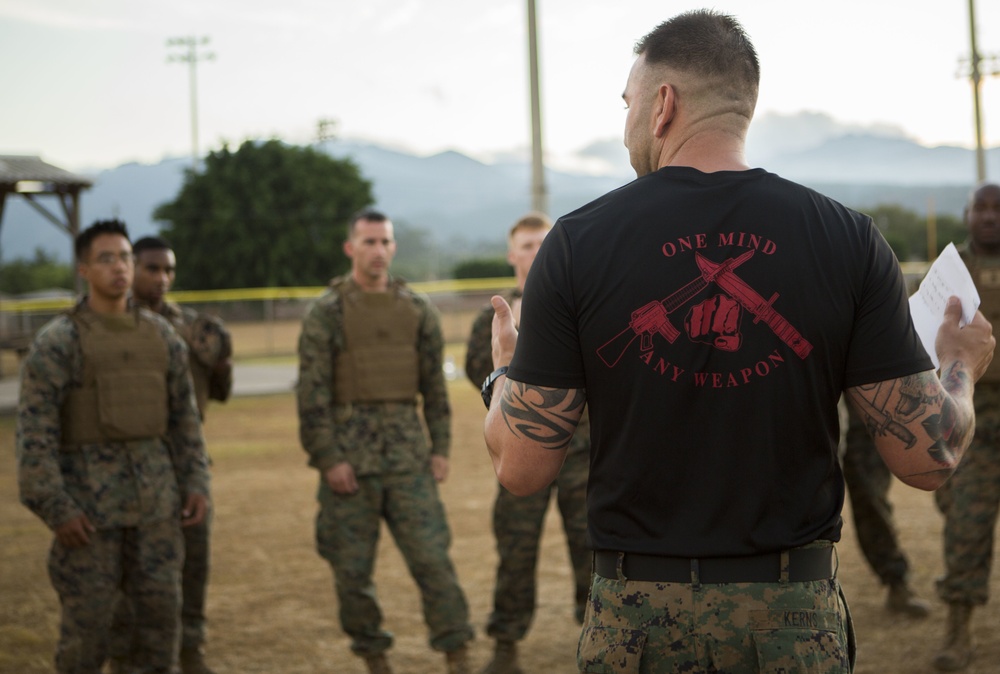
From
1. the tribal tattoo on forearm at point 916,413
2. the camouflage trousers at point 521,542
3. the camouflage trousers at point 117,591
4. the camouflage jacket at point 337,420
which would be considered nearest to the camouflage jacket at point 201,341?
the camouflage jacket at point 337,420

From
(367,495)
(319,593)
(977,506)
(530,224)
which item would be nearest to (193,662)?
(367,495)

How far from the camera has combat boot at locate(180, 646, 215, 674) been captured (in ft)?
17.9

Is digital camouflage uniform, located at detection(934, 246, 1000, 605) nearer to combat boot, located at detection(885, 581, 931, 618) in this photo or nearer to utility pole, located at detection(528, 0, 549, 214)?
combat boot, located at detection(885, 581, 931, 618)

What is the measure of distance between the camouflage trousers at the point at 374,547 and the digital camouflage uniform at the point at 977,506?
2585 mm

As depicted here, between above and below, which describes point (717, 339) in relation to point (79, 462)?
above

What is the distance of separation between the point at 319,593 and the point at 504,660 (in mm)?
1953

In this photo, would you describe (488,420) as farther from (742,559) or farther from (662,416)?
(742,559)

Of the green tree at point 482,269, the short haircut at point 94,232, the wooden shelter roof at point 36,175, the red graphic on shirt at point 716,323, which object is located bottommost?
the red graphic on shirt at point 716,323

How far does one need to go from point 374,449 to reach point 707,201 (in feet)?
11.8

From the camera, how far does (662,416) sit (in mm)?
2027

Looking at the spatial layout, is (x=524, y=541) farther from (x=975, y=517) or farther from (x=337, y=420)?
(x=975, y=517)

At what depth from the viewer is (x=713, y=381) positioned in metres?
2.00

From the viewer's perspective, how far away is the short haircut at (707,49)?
6.88 feet

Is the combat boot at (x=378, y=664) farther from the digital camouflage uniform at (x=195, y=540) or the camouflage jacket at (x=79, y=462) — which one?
the camouflage jacket at (x=79, y=462)
